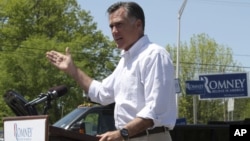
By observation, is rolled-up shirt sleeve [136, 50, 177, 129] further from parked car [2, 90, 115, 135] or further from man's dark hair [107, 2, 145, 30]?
parked car [2, 90, 115, 135]

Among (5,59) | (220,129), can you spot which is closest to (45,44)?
(5,59)

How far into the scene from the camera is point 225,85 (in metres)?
24.0

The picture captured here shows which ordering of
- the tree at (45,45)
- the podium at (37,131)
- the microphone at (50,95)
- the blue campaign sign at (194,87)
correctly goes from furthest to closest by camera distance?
the tree at (45,45) → the blue campaign sign at (194,87) → the microphone at (50,95) → the podium at (37,131)

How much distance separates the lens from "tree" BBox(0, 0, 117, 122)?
117ft

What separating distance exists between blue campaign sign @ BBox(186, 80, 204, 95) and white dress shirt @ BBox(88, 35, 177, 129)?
18.1m

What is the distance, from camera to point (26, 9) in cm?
3934

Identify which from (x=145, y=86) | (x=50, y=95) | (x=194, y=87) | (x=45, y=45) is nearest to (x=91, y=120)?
(x=50, y=95)

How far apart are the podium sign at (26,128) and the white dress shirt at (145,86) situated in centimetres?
47

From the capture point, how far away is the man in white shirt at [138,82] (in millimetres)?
3764

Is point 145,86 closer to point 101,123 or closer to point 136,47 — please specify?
point 136,47

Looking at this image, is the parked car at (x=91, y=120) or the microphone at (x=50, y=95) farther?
the parked car at (x=91, y=120)

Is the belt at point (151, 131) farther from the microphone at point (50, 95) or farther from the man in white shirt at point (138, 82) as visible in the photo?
the microphone at point (50, 95)

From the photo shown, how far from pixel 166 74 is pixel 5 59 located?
109ft

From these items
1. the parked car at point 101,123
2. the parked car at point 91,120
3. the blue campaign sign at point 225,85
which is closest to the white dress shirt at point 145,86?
the parked car at point 101,123
